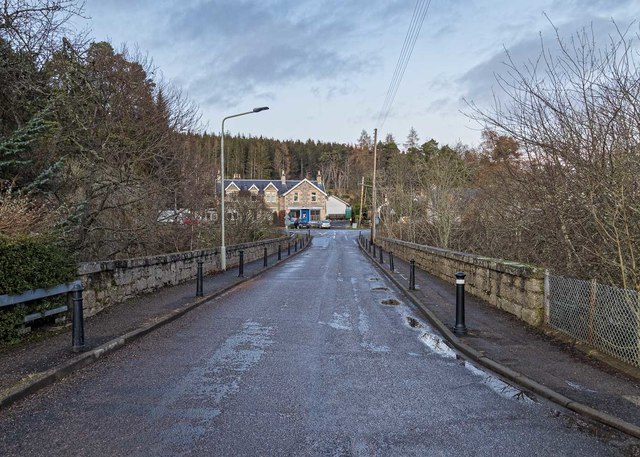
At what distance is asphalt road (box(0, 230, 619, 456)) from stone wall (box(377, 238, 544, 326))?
6.19 feet

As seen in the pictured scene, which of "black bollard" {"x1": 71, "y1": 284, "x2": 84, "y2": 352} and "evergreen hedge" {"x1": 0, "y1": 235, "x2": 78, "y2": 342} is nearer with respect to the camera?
"black bollard" {"x1": 71, "y1": 284, "x2": 84, "y2": 352}

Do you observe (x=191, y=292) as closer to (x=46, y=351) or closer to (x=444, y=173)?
(x=46, y=351)

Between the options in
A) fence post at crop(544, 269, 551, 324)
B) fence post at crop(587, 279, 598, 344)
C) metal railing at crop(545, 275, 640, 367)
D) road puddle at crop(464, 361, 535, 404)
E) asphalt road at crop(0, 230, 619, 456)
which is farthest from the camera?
fence post at crop(544, 269, 551, 324)

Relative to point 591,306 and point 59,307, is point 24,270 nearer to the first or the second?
point 59,307

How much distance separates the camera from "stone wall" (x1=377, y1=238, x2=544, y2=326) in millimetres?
8250

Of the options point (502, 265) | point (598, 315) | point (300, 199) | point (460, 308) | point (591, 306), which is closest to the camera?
point (598, 315)

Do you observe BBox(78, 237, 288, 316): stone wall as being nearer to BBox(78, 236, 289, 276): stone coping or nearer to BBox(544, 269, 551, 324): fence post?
BBox(78, 236, 289, 276): stone coping

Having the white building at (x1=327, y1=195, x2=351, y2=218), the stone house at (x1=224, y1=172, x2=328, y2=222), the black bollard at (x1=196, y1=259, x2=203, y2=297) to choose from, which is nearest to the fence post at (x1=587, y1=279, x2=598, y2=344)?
the black bollard at (x1=196, y1=259, x2=203, y2=297)

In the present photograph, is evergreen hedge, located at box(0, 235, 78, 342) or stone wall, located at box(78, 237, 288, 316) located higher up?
evergreen hedge, located at box(0, 235, 78, 342)

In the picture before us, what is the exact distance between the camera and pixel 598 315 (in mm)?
6504

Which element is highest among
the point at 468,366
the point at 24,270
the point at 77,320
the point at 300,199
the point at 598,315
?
the point at 300,199

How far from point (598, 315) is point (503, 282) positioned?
135 inches

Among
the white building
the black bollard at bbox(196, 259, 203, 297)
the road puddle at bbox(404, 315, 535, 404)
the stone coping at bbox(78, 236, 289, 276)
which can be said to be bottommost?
the road puddle at bbox(404, 315, 535, 404)

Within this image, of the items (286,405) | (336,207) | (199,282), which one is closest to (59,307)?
(199,282)
